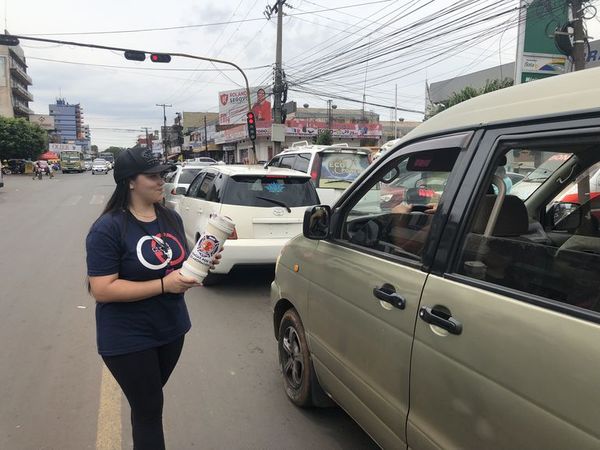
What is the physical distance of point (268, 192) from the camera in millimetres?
6434

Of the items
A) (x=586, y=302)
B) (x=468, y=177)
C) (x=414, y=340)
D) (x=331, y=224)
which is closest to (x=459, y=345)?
(x=414, y=340)

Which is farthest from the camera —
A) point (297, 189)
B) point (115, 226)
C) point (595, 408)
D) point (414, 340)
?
point (297, 189)

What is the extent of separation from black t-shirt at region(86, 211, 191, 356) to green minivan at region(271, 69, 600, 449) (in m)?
0.95

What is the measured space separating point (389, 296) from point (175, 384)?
7.77 feet

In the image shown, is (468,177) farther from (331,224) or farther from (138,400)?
(138,400)

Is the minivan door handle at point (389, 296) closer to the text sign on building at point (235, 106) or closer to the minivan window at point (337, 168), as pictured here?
the minivan window at point (337, 168)

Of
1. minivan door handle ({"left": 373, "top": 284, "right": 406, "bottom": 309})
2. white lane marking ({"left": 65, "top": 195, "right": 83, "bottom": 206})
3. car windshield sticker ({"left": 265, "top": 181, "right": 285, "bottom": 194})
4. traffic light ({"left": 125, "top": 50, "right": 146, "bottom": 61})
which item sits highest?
traffic light ({"left": 125, "top": 50, "right": 146, "bottom": 61})

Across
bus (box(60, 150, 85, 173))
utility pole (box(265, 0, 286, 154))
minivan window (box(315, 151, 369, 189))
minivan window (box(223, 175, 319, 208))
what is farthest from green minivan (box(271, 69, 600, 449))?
bus (box(60, 150, 85, 173))

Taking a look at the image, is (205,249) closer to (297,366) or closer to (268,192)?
(297,366)

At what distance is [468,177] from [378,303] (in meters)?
0.72

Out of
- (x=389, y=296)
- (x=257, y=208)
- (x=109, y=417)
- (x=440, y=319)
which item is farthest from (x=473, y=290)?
(x=257, y=208)

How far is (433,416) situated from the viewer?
1.93m

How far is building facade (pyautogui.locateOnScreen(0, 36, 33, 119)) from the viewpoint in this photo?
7125cm

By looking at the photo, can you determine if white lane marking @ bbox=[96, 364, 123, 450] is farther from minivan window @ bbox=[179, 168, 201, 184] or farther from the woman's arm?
minivan window @ bbox=[179, 168, 201, 184]
